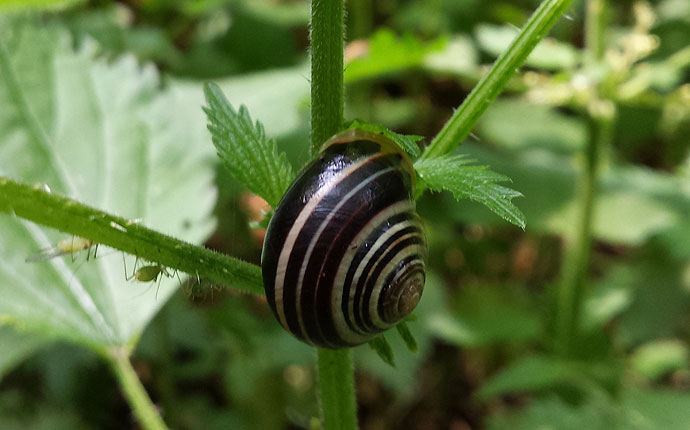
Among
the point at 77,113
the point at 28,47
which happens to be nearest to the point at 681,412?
the point at 77,113

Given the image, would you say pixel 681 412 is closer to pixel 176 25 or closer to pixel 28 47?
pixel 28 47

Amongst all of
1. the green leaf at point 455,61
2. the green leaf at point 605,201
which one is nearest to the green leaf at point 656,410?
the green leaf at point 605,201

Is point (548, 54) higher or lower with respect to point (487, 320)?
higher

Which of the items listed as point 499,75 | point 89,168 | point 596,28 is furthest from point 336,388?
point 596,28

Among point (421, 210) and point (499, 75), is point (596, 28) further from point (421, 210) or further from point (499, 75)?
point (499, 75)

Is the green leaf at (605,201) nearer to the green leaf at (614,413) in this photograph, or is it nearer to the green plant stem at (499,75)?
the green leaf at (614,413)

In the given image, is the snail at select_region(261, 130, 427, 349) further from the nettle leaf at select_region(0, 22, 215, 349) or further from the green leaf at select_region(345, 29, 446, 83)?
the green leaf at select_region(345, 29, 446, 83)

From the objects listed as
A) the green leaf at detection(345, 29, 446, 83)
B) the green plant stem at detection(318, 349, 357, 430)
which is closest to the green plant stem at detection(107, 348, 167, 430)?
the green plant stem at detection(318, 349, 357, 430)
